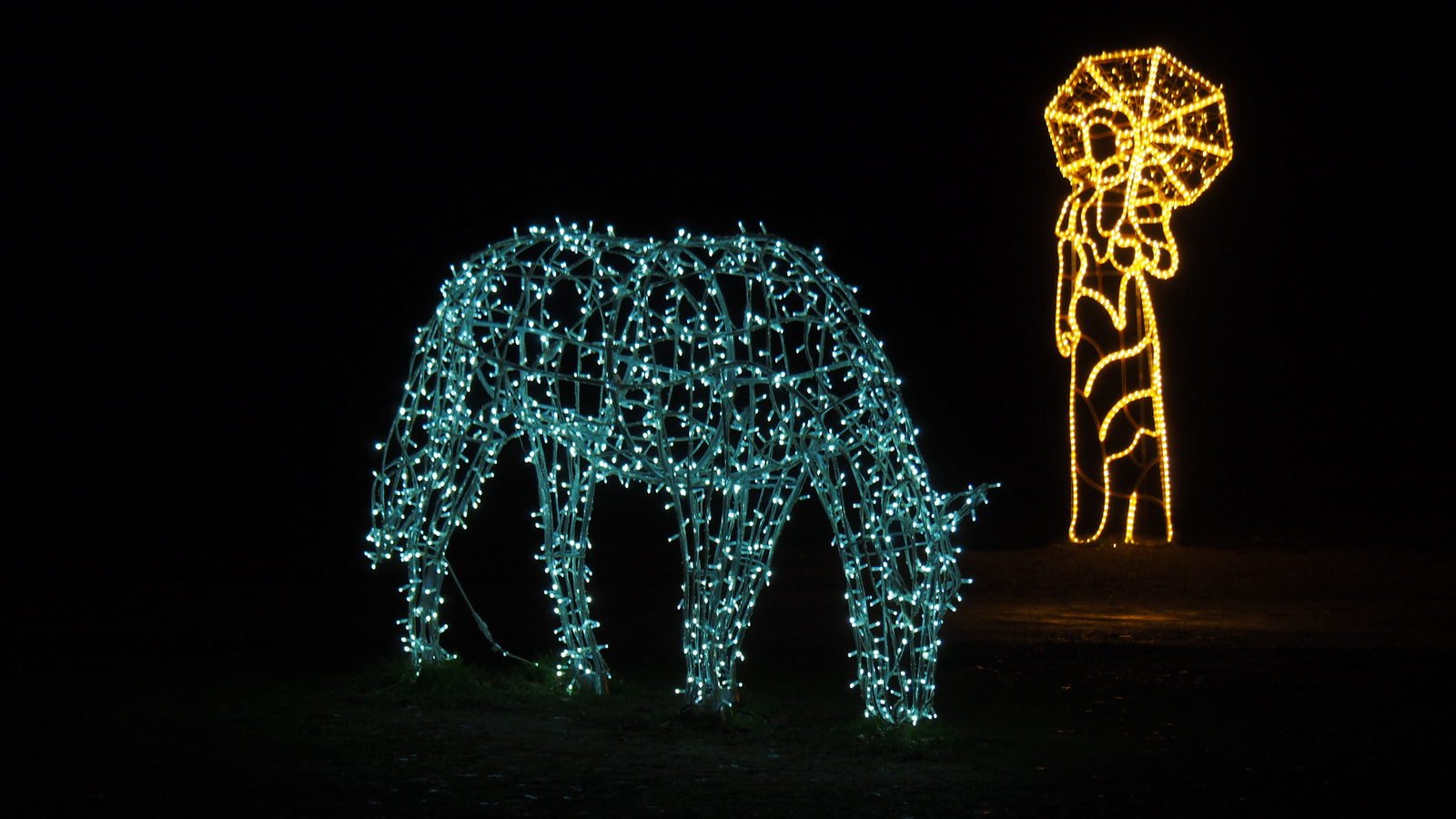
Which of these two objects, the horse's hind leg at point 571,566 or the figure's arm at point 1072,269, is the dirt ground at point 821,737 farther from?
the figure's arm at point 1072,269

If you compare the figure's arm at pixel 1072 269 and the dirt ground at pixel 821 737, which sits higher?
the figure's arm at pixel 1072 269

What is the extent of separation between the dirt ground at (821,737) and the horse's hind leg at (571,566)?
0.89 feet

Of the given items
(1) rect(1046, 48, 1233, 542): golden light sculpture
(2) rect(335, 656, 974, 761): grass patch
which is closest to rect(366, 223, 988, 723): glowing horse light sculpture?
(2) rect(335, 656, 974, 761): grass patch

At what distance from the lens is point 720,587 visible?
7258 mm

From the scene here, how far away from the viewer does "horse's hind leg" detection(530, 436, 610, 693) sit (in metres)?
8.40

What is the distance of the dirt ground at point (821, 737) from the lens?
607 centimetres

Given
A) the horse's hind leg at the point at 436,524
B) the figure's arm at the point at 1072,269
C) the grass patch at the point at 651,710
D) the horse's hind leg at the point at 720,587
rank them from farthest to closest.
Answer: the figure's arm at the point at 1072,269 → the horse's hind leg at the point at 436,524 → the horse's hind leg at the point at 720,587 → the grass patch at the point at 651,710

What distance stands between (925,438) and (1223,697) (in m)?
21.8

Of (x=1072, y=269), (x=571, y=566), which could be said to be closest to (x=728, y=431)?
(x=571, y=566)

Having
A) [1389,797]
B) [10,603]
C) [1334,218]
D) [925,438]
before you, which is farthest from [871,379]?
[1334,218]

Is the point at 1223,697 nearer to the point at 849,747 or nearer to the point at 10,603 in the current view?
the point at 849,747

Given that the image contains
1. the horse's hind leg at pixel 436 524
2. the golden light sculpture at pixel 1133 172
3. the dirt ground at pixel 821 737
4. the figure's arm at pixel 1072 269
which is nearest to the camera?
the dirt ground at pixel 821 737

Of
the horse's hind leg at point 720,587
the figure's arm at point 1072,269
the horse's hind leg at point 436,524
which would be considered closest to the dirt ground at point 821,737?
the horse's hind leg at point 720,587

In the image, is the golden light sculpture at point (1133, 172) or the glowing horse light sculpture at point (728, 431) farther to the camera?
the golden light sculpture at point (1133, 172)
